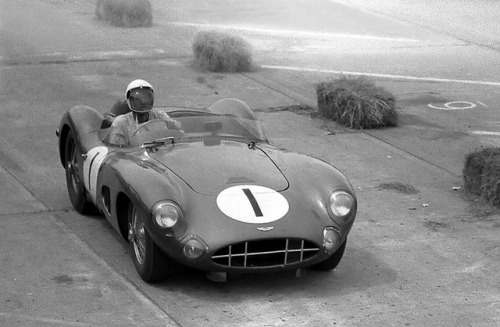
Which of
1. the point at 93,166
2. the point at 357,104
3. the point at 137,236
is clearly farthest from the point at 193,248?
the point at 357,104

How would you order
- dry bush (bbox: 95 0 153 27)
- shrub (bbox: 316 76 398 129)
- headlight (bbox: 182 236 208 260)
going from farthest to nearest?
dry bush (bbox: 95 0 153 27), shrub (bbox: 316 76 398 129), headlight (bbox: 182 236 208 260)

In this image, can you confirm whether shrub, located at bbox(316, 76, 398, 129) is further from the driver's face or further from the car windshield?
Answer: the driver's face

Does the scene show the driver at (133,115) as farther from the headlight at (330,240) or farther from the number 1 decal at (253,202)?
the headlight at (330,240)

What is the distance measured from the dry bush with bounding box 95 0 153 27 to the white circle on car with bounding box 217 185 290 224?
12209 millimetres

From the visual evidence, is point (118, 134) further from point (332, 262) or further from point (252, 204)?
point (332, 262)

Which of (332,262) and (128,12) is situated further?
(128,12)

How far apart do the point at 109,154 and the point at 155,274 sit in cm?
140

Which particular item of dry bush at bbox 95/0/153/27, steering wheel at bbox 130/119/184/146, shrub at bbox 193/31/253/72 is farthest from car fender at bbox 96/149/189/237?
dry bush at bbox 95/0/153/27

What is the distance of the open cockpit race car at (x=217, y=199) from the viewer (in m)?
7.53

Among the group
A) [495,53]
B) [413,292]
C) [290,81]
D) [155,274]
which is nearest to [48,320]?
[155,274]

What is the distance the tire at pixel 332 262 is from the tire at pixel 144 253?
1166 millimetres

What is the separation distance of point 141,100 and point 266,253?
2231 millimetres

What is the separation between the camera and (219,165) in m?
8.27

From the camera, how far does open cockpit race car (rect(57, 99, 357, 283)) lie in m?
7.53
